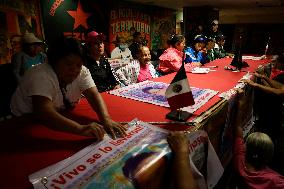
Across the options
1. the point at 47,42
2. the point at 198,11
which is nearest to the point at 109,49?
the point at 47,42

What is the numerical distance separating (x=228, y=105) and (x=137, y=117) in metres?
0.92

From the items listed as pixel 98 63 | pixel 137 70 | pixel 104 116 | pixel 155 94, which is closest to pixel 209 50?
pixel 137 70

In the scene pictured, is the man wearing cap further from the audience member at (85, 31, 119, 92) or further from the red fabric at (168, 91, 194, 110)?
the red fabric at (168, 91, 194, 110)

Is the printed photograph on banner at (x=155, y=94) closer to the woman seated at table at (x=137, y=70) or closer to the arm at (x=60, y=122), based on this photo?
the arm at (x=60, y=122)

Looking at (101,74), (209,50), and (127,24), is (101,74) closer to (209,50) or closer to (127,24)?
(209,50)

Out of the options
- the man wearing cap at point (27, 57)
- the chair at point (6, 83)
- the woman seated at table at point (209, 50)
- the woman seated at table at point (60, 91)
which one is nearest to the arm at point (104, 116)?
the woman seated at table at point (60, 91)

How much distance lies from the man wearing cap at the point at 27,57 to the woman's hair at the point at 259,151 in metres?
3.81

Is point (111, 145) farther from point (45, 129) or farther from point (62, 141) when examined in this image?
point (45, 129)

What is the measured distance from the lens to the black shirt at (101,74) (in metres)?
2.89

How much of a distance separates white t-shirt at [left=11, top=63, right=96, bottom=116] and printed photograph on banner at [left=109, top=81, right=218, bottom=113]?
46 centimetres

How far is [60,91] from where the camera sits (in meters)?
1.42

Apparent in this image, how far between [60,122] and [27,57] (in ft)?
11.5

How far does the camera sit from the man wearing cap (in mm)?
4098

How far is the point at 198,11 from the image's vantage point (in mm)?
9719
